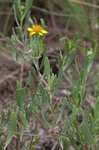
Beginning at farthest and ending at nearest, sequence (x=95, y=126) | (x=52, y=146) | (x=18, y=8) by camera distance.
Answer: (x=52, y=146), (x=18, y=8), (x=95, y=126)

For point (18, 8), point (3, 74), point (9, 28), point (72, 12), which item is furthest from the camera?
point (9, 28)

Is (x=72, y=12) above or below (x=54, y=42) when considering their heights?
above

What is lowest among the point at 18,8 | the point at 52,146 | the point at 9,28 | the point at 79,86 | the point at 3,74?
the point at 52,146

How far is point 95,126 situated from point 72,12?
5.10ft

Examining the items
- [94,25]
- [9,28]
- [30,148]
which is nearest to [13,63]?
[9,28]

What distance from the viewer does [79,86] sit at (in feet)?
3.06

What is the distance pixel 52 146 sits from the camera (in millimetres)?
1396

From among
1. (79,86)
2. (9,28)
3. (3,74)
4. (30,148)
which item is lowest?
(3,74)

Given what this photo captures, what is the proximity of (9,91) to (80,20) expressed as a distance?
106 centimetres

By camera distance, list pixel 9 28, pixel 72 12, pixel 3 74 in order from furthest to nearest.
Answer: pixel 9 28
pixel 72 12
pixel 3 74

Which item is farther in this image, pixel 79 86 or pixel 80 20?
pixel 80 20

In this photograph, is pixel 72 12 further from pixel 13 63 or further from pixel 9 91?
pixel 9 91

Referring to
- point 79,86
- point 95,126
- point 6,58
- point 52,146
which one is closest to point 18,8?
point 79,86

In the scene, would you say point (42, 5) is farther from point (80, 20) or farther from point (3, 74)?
point (3, 74)
